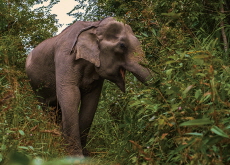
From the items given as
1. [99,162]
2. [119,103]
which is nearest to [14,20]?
[119,103]

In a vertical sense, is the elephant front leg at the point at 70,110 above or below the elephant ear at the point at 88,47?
below

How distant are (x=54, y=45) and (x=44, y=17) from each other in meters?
Result: 7.59

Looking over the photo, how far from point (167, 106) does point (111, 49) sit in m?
2.37

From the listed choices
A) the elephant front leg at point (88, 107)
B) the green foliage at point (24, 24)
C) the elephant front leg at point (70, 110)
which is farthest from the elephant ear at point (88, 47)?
the green foliage at point (24, 24)

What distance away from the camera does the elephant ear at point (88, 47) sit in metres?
5.15

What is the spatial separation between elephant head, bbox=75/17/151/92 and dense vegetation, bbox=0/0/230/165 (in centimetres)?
45

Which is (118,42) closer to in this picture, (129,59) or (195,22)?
(129,59)

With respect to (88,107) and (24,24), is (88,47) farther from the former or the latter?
(24,24)

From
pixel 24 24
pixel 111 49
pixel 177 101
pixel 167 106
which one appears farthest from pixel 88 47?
pixel 24 24

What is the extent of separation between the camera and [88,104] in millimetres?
5676

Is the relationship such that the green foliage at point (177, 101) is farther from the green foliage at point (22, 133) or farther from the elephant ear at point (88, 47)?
the elephant ear at point (88, 47)

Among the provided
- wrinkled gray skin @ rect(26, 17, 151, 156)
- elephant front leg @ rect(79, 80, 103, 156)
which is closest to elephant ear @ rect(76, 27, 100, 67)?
wrinkled gray skin @ rect(26, 17, 151, 156)

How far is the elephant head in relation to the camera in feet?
16.8

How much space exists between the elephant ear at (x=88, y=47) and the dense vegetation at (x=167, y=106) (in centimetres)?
74
